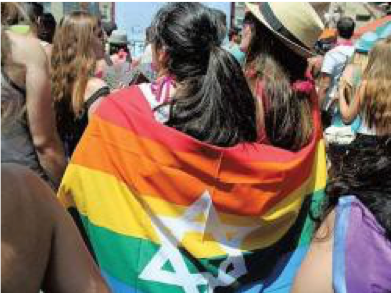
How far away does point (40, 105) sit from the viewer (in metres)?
2.88

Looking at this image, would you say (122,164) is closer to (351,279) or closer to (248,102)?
(248,102)

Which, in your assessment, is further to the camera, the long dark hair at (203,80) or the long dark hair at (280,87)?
the long dark hair at (280,87)

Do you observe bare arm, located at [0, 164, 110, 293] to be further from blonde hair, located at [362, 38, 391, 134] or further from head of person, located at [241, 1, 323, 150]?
head of person, located at [241, 1, 323, 150]

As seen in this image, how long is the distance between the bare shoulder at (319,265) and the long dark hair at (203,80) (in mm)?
863

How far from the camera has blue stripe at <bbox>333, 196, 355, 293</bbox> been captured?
4.82ft

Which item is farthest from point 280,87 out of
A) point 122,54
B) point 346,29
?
point 346,29

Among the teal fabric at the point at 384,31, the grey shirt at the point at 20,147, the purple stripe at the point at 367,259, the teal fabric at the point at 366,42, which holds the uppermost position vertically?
the teal fabric at the point at 384,31

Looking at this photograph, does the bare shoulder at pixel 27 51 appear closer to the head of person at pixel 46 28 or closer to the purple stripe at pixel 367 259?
the purple stripe at pixel 367 259

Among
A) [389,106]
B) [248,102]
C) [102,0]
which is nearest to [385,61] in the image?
[389,106]

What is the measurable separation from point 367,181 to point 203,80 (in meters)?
0.97

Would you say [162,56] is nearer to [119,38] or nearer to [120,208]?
[120,208]

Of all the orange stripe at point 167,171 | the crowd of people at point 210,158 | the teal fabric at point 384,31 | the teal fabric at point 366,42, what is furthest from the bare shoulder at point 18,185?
the teal fabric at point 366,42

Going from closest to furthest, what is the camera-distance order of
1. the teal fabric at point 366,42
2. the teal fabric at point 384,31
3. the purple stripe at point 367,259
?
the purple stripe at point 367,259 → the teal fabric at point 384,31 → the teal fabric at point 366,42

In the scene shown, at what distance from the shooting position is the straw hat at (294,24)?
285cm
